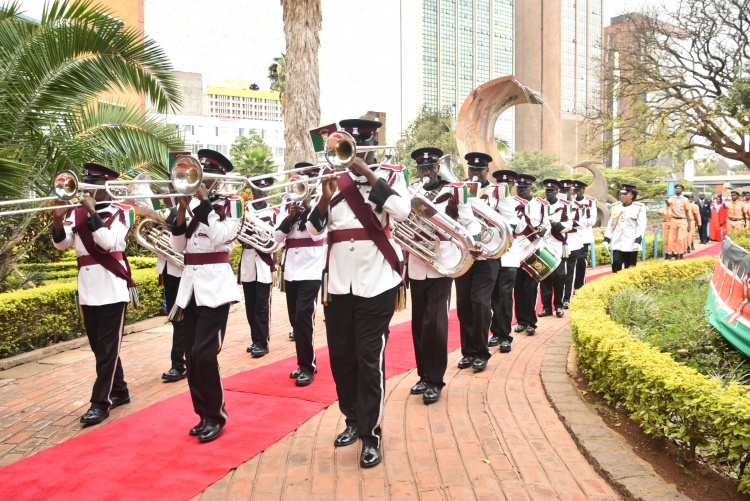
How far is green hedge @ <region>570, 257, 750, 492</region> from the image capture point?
142 inches

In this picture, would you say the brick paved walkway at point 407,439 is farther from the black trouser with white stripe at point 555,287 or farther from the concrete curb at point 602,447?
the black trouser with white stripe at point 555,287

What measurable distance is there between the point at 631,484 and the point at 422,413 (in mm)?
1985

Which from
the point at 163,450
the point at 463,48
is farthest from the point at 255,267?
the point at 463,48

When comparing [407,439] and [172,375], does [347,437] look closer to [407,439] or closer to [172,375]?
[407,439]

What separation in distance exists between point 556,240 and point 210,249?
6.56 meters

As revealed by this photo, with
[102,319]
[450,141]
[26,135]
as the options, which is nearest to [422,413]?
[102,319]

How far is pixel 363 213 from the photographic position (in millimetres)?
4684

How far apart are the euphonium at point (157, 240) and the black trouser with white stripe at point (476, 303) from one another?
2.95 m

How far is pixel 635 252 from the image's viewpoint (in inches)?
481

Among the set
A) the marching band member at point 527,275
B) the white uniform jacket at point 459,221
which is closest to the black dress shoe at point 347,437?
the white uniform jacket at point 459,221

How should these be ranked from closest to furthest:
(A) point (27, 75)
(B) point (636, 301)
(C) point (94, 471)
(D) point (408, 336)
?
(C) point (94, 471) < (A) point (27, 75) < (B) point (636, 301) < (D) point (408, 336)

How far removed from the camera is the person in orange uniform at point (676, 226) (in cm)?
1809

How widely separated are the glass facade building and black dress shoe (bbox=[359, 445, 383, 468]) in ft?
252

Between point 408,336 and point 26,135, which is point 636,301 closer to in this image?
point 408,336
